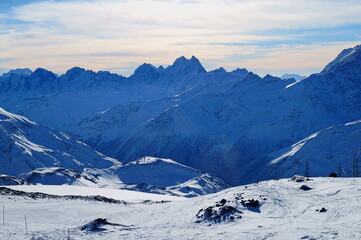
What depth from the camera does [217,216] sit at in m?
45.9

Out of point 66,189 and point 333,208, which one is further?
point 66,189

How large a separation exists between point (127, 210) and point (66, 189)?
27395 millimetres

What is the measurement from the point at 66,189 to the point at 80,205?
23349 mm

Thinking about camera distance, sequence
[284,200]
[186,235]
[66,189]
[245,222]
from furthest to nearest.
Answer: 1. [66,189]
2. [284,200]
3. [245,222]
4. [186,235]

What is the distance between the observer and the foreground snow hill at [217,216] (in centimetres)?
4078

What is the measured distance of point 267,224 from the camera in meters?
42.8

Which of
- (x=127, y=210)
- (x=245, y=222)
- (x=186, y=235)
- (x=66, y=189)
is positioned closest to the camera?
Answer: (x=186, y=235)

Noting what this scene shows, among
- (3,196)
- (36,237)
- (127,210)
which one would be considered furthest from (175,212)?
(3,196)

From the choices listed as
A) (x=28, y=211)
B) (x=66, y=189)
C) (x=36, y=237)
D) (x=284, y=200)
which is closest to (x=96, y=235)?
(x=36, y=237)

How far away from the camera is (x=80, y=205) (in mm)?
58344

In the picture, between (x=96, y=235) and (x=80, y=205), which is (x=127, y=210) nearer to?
(x=80, y=205)

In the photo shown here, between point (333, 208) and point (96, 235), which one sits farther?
point (333, 208)

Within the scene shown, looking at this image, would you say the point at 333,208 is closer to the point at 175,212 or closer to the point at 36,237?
the point at 175,212

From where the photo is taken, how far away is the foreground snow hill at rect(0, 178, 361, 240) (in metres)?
40.8
